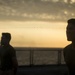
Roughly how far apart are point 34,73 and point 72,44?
32.7 feet

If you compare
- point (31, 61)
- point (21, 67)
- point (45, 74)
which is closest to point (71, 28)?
point (45, 74)

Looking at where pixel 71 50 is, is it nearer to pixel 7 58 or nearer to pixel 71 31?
pixel 71 31

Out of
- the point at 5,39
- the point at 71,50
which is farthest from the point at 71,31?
the point at 5,39

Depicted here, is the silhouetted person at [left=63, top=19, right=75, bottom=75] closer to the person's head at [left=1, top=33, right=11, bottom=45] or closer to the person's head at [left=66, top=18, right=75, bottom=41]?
the person's head at [left=66, top=18, right=75, bottom=41]

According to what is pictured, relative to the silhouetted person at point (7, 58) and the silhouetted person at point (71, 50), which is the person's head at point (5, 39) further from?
the silhouetted person at point (71, 50)

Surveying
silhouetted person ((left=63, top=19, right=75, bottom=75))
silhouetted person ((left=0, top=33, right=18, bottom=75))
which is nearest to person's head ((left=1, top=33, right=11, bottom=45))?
silhouetted person ((left=0, top=33, right=18, bottom=75))

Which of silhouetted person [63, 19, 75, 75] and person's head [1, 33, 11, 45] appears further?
person's head [1, 33, 11, 45]

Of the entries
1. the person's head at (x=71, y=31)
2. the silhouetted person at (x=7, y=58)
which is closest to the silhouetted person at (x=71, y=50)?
the person's head at (x=71, y=31)

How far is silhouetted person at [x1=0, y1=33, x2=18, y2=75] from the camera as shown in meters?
8.95

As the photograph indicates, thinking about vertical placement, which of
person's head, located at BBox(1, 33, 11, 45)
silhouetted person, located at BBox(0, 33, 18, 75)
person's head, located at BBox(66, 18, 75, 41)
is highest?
person's head, located at BBox(66, 18, 75, 41)

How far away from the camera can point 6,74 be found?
29.4 feet

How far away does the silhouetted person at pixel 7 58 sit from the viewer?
895cm

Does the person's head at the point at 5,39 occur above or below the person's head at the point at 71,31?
below

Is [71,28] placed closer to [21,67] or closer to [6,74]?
[6,74]
